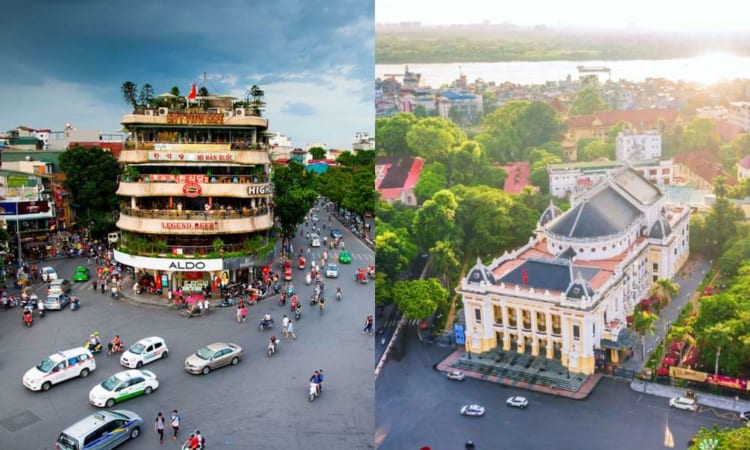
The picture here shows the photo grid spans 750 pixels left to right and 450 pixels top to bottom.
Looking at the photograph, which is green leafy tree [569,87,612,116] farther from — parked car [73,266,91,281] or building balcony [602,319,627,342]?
parked car [73,266,91,281]

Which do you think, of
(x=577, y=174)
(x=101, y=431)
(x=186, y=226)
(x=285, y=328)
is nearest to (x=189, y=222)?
(x=186, y=226)

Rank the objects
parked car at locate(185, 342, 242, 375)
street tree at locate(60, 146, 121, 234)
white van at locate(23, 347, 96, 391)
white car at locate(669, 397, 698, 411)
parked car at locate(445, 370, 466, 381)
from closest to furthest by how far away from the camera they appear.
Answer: white car at locate(669, 397, 698, 411) → parked car at locate(445, 370, 466, 381) → white van at locate(23, 347, 96, 391) → parked car at locate(185, 342, 242, 375) → street tree at locate(60, 146, 121, 234)

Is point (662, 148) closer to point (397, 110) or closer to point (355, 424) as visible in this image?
point (397, 110)

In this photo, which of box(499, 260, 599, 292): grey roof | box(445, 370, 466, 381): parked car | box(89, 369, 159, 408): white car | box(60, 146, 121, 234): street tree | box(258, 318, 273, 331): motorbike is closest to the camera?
box(499, 260, 599, 292): grey roof

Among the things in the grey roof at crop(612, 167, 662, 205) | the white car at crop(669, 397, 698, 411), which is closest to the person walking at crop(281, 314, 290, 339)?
the grey roof at crop(612, 167, 662, 205)

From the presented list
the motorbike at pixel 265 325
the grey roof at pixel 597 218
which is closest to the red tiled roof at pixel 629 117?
the grey roof at pixel 597 218

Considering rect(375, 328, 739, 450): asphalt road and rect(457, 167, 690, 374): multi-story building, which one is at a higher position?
rect(457, 167, 690, 374): multi-story building
